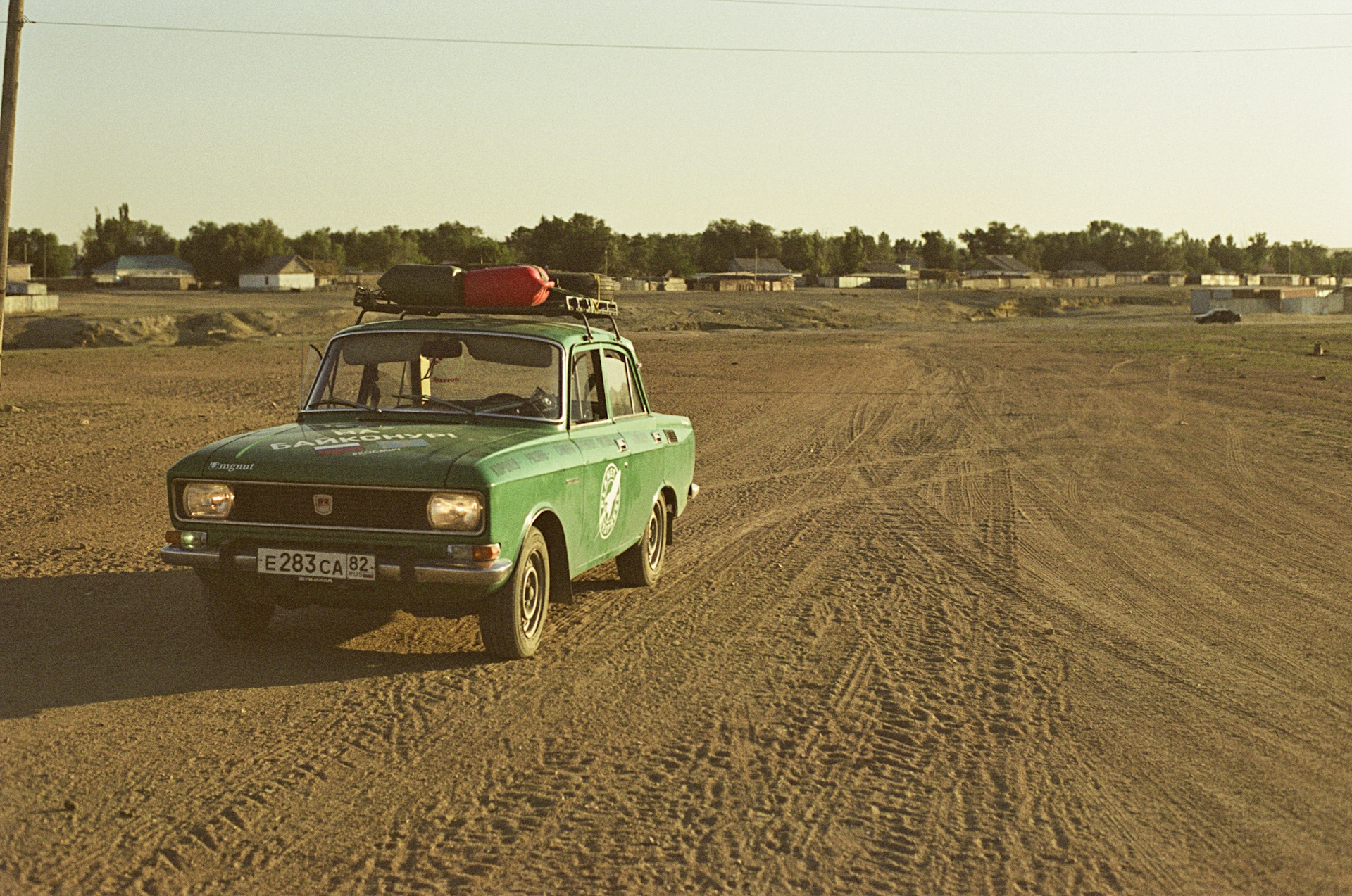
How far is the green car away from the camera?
238 inches

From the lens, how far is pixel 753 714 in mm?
5801

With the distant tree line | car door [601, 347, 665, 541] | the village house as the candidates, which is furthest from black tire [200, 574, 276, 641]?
the village house

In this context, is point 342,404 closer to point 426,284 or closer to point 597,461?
point 426,284

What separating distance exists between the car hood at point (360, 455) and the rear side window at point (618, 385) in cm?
127

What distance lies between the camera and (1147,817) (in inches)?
182

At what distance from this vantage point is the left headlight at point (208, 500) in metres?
6.33

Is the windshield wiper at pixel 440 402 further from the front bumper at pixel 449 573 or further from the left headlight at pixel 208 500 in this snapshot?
the front bumper at pixel 449 573

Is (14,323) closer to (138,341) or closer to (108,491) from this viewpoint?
(138,341)

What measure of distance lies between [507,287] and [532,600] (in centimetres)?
203

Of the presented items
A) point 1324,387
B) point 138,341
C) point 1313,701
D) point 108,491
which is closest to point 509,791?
point 1313,701

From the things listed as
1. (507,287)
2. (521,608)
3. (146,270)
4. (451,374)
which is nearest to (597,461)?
(451,374)

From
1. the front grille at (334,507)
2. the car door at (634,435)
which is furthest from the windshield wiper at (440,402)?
the front grille at (334,507)

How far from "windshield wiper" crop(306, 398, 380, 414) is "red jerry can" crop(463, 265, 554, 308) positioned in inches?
38.2

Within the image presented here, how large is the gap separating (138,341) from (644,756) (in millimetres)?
44118
